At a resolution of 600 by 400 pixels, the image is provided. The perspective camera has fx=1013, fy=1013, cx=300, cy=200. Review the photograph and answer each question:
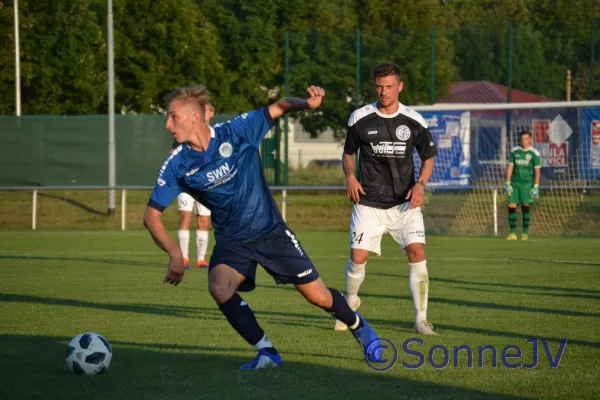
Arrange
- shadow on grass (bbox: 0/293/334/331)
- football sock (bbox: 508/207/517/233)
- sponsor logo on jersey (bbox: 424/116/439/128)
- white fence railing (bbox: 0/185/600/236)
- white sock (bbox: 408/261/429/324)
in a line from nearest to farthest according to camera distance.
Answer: white sock (bbox: 408/261/429/324) < shadow on grass (bbox: 0/293/334/331) < football sock (bbox: 508/207/517/233) < white fence railing (bbox: 0/185/600/236) < sponsor logo on jersey (bbox: 424/116/439/128)

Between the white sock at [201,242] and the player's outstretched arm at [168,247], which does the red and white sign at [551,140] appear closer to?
the white sock at [201,242]

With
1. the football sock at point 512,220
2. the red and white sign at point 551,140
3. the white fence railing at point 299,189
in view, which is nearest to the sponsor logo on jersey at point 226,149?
the football sock at point 512,220

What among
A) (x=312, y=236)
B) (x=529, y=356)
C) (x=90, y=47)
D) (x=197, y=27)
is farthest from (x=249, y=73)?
(x=529, y=356)

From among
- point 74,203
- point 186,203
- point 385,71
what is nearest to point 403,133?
point 385,71

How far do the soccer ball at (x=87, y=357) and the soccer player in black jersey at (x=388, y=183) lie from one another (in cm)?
244

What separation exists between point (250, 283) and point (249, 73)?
93.6 feet

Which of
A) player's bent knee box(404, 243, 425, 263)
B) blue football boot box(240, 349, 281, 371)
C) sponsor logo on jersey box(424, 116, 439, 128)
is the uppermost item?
sponsor logo on jersey box(424, 116, 439, 128)

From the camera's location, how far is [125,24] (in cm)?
3244

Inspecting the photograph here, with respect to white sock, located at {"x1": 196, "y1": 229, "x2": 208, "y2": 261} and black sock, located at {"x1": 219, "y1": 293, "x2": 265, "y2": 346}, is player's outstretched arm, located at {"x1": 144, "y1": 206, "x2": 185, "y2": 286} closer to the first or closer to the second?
black sock, located at {"x1": 219, "y1": 293, "x2": 265, "y2": 346}

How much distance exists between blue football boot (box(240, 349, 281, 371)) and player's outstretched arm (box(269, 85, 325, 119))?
1.55 metres

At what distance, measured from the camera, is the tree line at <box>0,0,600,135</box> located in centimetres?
2764

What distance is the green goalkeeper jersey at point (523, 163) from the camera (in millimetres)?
20328

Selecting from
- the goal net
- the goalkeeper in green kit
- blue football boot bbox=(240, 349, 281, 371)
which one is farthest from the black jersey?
the goal net

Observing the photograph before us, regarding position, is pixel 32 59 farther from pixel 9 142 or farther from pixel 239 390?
pixel 239 390
